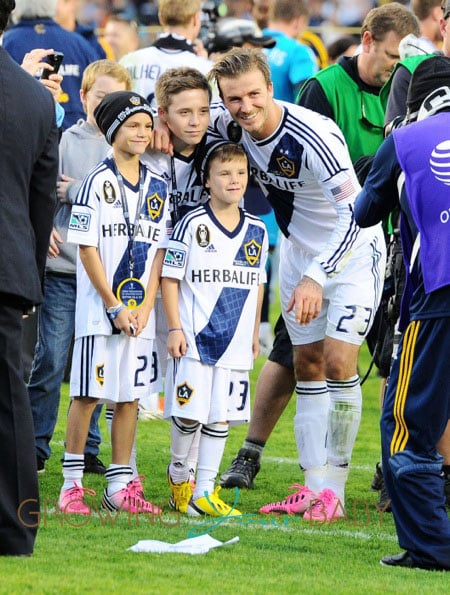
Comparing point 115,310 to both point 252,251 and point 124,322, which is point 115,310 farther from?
point 252,251

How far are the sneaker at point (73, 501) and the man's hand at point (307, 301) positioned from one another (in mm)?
1265

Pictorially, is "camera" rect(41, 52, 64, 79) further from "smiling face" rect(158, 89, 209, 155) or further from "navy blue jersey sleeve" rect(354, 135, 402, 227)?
"navy blue jersey sleeve" rect(354, 135, 402, 227)

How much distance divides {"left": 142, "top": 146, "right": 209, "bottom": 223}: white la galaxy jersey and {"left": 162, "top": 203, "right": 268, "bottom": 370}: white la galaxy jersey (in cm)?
22

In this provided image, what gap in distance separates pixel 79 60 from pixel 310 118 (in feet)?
12.0

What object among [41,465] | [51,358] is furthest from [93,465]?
[51,358]

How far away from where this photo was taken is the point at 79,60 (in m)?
9.18

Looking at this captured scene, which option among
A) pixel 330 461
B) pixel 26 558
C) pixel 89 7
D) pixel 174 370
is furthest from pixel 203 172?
→ pixel 89 7

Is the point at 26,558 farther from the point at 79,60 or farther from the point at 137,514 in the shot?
the point at 79,60

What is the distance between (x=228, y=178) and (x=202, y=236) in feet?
0.97

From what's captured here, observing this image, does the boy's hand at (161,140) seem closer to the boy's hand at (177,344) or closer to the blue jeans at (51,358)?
the boy's hand at (177,344)

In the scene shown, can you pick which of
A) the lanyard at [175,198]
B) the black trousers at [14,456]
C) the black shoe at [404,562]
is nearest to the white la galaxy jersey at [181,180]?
the lanyard at [175,198]

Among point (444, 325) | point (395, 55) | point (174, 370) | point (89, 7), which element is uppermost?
point (89, 7)

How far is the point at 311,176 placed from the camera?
19.5 feet

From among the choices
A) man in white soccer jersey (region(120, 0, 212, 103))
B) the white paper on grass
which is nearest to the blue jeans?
the white paper on grass
